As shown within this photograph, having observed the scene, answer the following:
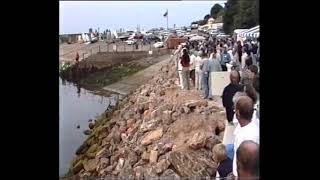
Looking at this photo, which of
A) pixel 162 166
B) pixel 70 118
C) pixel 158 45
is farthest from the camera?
pixel 158 45

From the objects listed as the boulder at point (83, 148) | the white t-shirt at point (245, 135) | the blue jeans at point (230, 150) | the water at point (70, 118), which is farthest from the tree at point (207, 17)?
the boulder at point (83, 148)

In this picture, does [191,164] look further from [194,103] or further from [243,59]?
[243,59]

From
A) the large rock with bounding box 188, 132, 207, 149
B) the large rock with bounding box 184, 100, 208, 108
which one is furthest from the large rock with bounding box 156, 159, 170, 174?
the large rock with bounding box 184, 100, 208, 108

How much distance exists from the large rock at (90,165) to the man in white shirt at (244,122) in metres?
1.05

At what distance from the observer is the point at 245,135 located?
4801 mm

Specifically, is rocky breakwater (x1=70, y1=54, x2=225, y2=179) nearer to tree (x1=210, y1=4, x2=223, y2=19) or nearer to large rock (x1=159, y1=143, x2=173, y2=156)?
large rock (x1=159, y1=143, x2=173, y2=156)

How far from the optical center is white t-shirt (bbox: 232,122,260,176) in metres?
4.78

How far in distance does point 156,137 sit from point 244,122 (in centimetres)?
68

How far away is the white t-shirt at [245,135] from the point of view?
4777 mm

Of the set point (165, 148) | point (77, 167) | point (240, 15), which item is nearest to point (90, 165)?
point (77, 167)
